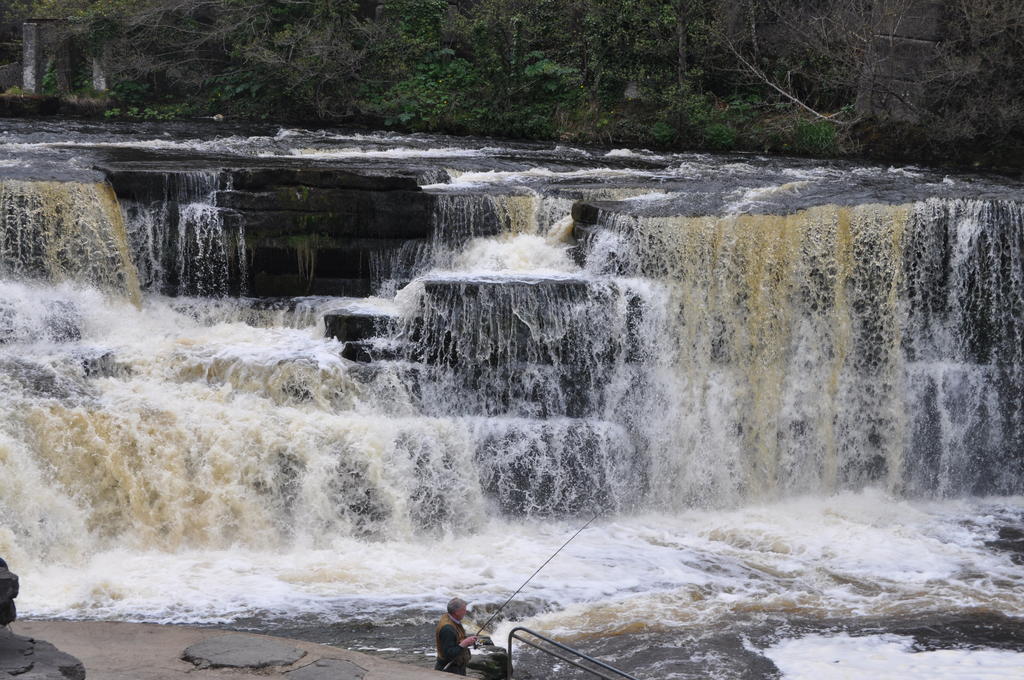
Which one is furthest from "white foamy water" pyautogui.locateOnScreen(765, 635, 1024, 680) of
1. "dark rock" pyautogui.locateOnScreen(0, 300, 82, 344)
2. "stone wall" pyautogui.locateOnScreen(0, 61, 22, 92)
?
"stone wall" pyautogui.locateOnScreen(0, 61, 22, 92)

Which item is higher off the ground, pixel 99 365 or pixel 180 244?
pixel 180 244

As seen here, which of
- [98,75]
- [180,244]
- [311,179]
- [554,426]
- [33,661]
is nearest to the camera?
[33,661]

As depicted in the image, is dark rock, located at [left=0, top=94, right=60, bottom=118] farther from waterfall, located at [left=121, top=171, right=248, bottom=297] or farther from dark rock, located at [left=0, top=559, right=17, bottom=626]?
dark rock, located at [left=0, top=559, right=17, bottom=626]

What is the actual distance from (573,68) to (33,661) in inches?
786

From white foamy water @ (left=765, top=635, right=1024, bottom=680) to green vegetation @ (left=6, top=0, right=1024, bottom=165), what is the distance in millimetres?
13776

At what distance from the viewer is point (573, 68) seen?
82.2 feet

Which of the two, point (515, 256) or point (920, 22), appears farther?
point (920, 22)

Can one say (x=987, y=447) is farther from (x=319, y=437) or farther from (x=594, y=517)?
(x=319, y=437)

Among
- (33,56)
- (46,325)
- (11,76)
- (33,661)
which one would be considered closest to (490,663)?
(33,661)

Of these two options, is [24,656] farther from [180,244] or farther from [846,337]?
[846,337]

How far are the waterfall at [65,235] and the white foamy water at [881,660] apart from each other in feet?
27.7

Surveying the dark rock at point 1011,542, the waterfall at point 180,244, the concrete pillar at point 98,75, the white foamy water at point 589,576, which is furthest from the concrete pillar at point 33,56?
the dark rock at point 1011,542

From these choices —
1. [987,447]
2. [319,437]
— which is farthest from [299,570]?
[987,447]

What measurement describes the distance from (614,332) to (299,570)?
457 cm
